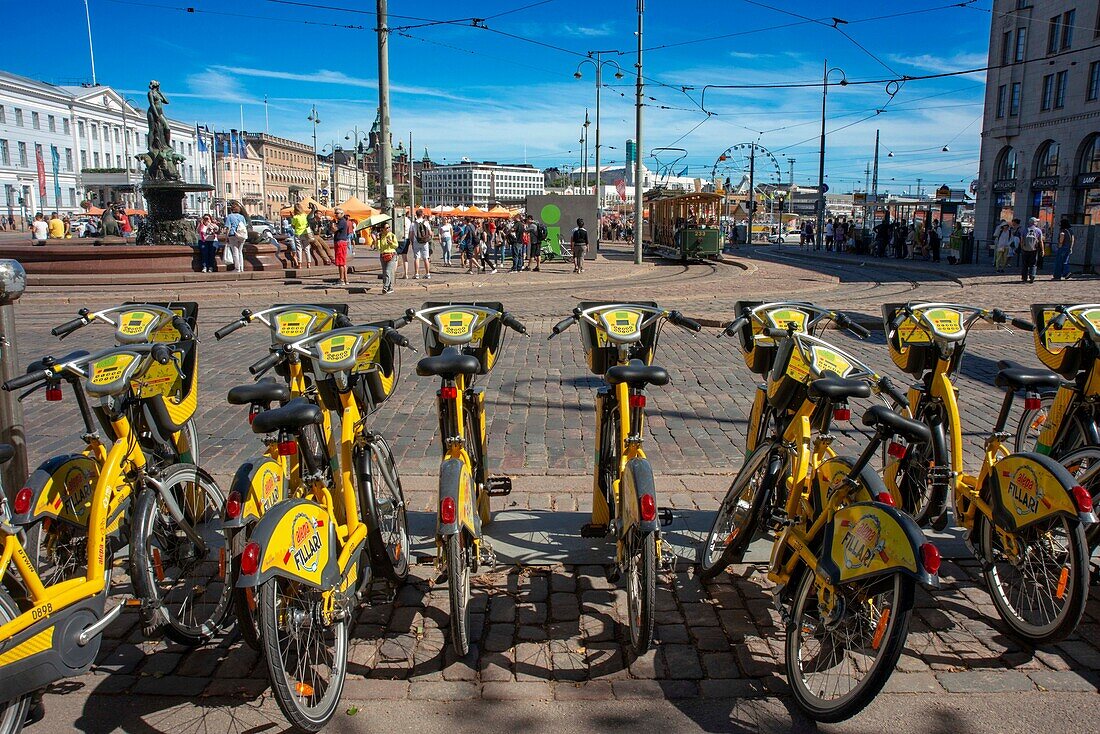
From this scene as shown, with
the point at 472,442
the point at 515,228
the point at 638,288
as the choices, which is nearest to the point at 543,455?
the point at 472,442

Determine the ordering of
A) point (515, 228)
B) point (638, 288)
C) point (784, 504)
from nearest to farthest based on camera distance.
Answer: point (784, 504) < point (638, 288) < point (515, 228)

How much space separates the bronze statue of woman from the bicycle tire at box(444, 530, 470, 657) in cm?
2531

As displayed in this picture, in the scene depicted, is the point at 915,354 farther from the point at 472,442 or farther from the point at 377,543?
the point at 377,543

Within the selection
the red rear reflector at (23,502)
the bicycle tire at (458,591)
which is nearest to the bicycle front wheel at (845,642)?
the bicycle tire at (458,591)

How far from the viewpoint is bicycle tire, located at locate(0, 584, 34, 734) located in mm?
2676

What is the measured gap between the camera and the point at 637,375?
3.66 meters

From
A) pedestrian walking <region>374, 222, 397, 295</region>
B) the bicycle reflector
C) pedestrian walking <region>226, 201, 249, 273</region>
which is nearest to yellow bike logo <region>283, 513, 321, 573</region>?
the bicycle reflector

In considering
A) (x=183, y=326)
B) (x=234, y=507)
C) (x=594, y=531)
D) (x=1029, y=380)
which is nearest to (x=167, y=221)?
(x=183, y=326)

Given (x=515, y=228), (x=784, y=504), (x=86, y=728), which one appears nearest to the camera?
(x=86, y=728)

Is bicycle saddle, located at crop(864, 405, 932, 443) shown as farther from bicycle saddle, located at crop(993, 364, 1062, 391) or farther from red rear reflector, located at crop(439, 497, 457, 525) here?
red rear reflector, located at crop(439, 497, 457, 525)

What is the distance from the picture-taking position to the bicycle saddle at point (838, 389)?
10.5 feet

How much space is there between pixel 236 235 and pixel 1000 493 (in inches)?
826

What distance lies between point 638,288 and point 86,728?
61.1ft

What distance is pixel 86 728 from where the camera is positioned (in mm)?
2988
